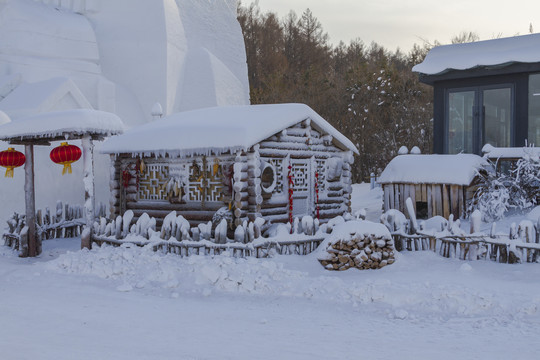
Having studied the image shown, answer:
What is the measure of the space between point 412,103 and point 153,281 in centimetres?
2668

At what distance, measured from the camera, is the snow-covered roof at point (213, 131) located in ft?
39.1

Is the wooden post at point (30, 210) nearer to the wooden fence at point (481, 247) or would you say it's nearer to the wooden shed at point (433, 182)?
the wooden fence at point (481, 247)

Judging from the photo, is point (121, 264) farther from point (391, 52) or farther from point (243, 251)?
point (391, 52)

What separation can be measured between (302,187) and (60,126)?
20.5ft

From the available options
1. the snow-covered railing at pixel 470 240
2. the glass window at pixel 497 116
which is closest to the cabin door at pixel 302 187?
the snow-covered railing at pixel 470 240

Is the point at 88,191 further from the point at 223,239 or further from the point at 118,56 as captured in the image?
the point at 118,56

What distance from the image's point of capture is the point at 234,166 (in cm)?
1209

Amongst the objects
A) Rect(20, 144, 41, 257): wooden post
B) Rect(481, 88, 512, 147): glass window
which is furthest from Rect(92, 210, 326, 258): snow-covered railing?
Rect(481, 88, 512, 147): glass window

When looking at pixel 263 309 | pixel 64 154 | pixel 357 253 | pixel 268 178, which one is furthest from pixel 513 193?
pixel 64 154

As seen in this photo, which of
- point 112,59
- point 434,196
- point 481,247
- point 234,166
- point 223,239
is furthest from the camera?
point 112,59

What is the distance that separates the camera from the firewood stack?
9.77 meters

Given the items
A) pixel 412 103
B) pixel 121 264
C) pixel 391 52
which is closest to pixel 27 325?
pixel 121 264

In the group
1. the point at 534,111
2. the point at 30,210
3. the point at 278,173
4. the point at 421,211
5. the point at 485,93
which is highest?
the point at 485,93

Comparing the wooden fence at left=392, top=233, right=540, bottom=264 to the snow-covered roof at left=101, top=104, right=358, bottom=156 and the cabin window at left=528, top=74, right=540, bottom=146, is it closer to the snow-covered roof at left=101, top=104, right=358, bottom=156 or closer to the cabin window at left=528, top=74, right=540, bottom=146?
the snow-covered roof at left=101, top=104, right=358, bottom=156
